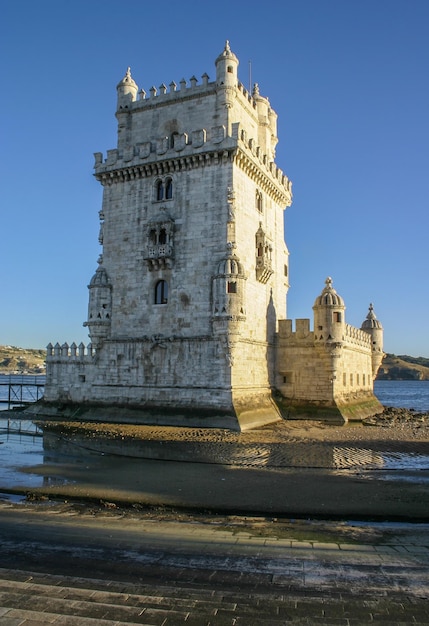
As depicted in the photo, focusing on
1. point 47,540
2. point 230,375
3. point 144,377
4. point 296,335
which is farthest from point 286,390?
point 47,540

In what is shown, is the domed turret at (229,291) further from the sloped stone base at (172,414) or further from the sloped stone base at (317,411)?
the sloped stone base at (317,411)

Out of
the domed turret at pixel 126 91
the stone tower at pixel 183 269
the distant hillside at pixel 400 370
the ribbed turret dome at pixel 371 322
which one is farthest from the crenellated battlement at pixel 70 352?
the distant hillside at pixel 400 370

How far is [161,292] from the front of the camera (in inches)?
1246

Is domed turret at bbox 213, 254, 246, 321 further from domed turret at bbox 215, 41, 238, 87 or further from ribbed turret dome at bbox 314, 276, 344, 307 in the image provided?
domed turret at bbox 215, 41, 238, 87

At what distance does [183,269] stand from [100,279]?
19.8 feet

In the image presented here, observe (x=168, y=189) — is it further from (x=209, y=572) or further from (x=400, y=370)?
(x=400, y=370)

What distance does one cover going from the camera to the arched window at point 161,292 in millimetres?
31406

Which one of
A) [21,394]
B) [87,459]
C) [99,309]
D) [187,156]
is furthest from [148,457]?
[21,394]

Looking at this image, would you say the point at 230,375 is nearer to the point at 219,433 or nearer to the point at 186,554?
the point at 219,433

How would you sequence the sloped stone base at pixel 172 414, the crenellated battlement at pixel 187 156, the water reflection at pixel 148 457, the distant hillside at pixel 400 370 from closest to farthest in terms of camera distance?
1. the water reflection at pixel 148 457
2. the sloped stone base at pixel 172 414
3. the crenellated battlement at pixel 187 156
4. the distant hillside at pixel 400 370

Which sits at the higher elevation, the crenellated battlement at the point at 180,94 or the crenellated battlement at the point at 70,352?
the crenellated battlement at the point at 180,94

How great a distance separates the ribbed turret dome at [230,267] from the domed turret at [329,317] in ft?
23.8

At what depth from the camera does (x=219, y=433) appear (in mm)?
26234

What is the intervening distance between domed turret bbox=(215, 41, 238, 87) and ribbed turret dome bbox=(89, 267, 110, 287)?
45.6ft
